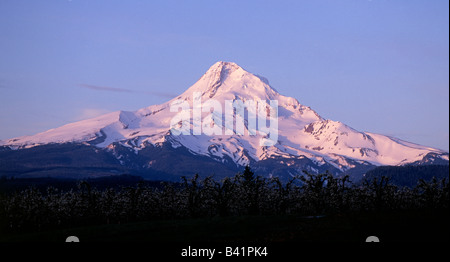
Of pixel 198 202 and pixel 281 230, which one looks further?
pixel 198 202

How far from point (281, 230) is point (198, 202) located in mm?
42184

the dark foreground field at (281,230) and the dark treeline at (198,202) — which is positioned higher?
the dark treeline at (198,202)

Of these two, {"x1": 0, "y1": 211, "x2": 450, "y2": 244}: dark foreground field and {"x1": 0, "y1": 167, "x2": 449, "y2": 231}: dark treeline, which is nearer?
{"x1": 0, "y1": 211, "x2": 450, "y2": 244}: dark foreground field

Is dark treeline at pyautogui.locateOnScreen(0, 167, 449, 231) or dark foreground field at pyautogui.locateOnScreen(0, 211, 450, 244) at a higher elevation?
dark treeline at pyautogui.locateOnScreen(0, 167, 449, 231)

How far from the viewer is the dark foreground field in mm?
67000

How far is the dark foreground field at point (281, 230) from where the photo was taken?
6700cm

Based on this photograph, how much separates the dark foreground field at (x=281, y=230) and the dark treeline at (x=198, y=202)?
25885mm

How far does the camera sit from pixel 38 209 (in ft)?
340

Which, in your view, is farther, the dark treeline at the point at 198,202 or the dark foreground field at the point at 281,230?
the dark treeline at the point at 198,202

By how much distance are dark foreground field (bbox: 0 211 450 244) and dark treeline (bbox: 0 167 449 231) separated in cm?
2589

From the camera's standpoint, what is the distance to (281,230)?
72.0 meters

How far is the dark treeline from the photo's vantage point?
4178 inches
